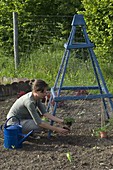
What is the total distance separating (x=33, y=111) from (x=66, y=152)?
726mm

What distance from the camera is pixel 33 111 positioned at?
601 centimetres

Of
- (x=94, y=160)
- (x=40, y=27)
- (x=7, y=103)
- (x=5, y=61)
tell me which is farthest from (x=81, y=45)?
(x=40, y=27)

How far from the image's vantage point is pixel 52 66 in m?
10.6

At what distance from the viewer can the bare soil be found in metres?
5.14

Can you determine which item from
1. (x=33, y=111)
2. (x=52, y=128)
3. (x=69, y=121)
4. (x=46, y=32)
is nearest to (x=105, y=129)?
(x=69, y=121)

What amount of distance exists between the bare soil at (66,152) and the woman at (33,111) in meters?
0.17

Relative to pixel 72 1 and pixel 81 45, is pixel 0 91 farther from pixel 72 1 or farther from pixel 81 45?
pixel 72 1

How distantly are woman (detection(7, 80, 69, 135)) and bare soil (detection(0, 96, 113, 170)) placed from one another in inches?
6.6

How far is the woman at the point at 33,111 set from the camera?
602 centimetres

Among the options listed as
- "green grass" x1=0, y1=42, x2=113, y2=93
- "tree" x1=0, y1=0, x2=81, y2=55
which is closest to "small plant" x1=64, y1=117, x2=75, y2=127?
"green grass" x1=0, y1=42, x2=113, y2=93

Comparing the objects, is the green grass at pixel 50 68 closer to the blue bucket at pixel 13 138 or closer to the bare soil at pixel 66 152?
the bare soil at pixel 66 152

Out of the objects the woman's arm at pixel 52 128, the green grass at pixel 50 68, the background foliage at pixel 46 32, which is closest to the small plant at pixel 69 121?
the woman's arm at pixel 52 128

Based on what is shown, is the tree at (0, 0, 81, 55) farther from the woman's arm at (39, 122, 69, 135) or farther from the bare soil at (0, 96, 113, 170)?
the woman's arm at (39, 122, 69, 135)

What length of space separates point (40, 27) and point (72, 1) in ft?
3.73
